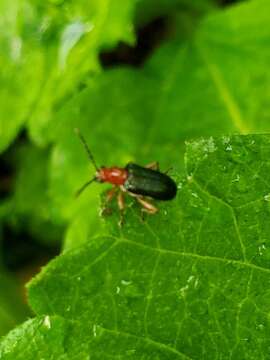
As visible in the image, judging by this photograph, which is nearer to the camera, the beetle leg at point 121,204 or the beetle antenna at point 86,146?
the beetle leg at point 121,204

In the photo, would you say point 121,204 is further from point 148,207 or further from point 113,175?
point 113,175

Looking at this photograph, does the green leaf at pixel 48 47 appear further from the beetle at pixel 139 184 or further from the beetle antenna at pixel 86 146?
the beetle at pixel 139 184

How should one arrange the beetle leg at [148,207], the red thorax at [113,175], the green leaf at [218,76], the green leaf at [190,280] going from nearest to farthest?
the green leaf at [190,280] < the beetle leg at [148,207] < the red thorax at [113,175] < the green leaf at [218,76]

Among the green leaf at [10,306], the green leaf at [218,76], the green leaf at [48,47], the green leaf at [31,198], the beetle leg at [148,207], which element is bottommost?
the green leaf at [10,306]

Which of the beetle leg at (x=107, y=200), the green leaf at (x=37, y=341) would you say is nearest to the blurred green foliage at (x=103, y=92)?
the beetle leg at (x=107, y=200)

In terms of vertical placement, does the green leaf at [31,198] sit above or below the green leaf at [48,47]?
below

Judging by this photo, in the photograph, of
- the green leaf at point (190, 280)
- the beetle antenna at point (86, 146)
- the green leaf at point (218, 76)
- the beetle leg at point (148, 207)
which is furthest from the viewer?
the green leaf at point (218, 76)

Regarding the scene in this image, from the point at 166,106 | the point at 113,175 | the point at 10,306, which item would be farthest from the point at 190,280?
the point at 10,306

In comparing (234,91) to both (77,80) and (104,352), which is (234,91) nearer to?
(77,80)
